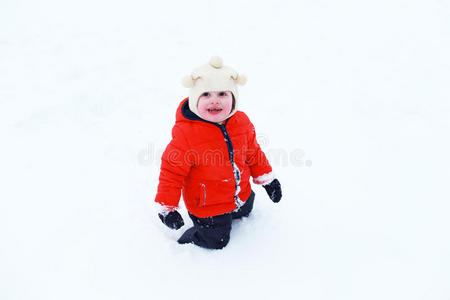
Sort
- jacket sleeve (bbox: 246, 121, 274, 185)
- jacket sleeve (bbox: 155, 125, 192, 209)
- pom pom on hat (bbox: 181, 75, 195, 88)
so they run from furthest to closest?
jacket sleeve (bbox: 246, 121, 274, 185) < jacket sleeve (bbox: 155, 125, 192, 209) < pom pom on hat (bbox: 181, 75, 195, 88)

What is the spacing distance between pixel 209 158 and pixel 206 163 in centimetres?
4

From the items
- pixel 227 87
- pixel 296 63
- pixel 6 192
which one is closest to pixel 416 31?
pixel 296 63

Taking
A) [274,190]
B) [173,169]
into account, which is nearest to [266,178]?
[274,190]

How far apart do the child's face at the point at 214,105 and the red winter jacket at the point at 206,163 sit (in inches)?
3.6

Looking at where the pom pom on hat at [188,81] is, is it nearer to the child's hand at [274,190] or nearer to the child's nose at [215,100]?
the child's nose at [215,100]

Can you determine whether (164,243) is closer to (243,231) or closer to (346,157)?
(243,231)

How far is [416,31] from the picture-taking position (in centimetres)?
471

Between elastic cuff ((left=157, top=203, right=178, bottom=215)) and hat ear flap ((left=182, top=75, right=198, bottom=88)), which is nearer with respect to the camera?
hat ear flap ((left=182, top=75, right=198, bottom=88))

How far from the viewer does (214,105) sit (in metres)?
1.63

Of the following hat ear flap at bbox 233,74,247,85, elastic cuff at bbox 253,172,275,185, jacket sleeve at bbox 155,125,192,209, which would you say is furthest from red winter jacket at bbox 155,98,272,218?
hat ear flap at bbox 233,74,247,85

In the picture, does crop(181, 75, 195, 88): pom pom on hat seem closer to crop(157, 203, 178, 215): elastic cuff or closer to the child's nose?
the child's nose

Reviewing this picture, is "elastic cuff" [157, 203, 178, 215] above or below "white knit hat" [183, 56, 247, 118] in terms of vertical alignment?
below

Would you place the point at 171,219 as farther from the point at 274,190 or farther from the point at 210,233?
the point at 274,190

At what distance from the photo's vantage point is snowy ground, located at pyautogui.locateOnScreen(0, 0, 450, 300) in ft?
6.30
